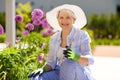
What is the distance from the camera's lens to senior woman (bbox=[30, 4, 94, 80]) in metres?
4.33

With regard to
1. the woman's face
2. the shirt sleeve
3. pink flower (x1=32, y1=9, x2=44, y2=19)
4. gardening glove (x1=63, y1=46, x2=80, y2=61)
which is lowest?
gardening glove (x1=63, y1=46, x2=80, y2=61)

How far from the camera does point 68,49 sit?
4184 millimetres

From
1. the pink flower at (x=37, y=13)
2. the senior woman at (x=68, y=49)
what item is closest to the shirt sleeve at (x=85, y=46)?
the senior woman at (x=68, y=49)

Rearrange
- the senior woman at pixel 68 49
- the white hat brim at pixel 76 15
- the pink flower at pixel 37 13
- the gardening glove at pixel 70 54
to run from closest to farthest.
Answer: the gardening glove at pixel 70 54
the senior woman at pixel 68 49
the white hat brim at pixel 76 15
the pink flower at pixel 37 13

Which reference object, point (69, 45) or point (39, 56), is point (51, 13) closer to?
point (69, 45)

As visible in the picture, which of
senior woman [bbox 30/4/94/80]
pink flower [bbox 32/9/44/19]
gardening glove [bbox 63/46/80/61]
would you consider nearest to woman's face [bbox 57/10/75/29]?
senior woman [bbox 30/4/94/80]

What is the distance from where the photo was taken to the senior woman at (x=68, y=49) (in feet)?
14.2

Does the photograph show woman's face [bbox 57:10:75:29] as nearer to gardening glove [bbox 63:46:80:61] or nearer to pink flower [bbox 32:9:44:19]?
gardening glove [bbox 63:46:80:61]

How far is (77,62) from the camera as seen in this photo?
433 cm

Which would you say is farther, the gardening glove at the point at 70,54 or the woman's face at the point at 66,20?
the woman's face at the point at 66,20

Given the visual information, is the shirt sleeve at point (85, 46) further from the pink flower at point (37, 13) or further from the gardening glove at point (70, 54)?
the pink flower at point (37, 13)

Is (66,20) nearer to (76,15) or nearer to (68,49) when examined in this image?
(76,15)

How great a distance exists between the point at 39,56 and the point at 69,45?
91 centimetres

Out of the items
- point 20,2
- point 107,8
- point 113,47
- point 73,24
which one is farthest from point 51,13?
point 107,8
